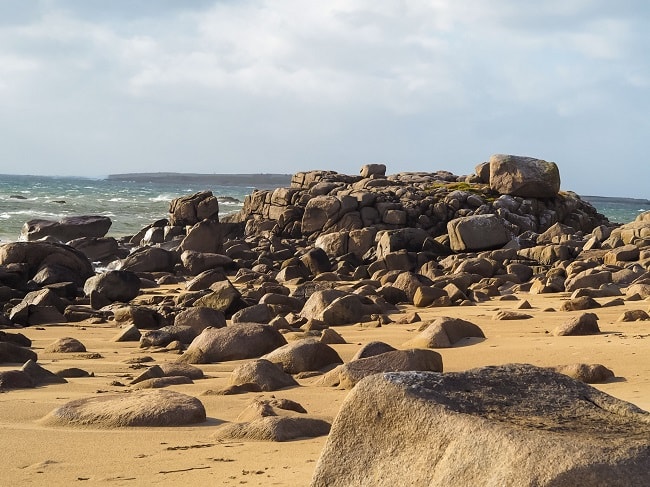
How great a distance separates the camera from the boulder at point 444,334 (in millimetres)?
7699

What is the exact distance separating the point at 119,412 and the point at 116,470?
982mm

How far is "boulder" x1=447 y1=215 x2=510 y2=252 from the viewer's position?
68.3ft

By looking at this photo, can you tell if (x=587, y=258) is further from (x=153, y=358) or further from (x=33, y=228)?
(x=33, y=228)

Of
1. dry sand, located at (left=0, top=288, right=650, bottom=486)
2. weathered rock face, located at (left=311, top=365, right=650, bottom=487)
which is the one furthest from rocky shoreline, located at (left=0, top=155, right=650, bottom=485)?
dry sand, located at (left=0, top=288, right=650, bottom=486)

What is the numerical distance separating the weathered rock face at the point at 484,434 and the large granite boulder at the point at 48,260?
13.7 m

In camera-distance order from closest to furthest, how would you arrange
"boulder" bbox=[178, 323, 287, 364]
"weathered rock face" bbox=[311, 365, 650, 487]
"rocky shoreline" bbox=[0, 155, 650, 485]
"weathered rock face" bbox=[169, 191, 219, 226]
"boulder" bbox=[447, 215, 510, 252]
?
"weathered rock face" bbox=[311, 365, 650, 487] < "rocky shoreline" bbox=[0, 155, 650, 485] < "boulder" bbox=[178, 323, 287, 364] < "boulder" bbox=[447, 215, 510, 252] < "weathered rock face" bbox=[169, 191, 219, 226]

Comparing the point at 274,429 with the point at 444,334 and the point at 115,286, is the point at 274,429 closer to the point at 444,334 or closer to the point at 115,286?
Answer: the point at 444,334

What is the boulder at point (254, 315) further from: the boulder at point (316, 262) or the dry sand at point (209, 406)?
the boulder at point (316, 262)

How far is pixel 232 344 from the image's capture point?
25.0ft

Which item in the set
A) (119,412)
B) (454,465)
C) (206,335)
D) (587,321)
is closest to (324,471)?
(454,465)

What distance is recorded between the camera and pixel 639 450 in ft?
8.05

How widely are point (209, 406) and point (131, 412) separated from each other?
0.74m

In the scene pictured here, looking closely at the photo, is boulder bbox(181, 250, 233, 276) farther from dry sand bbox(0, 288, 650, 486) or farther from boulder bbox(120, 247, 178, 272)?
dry sand bbox(0, 288, 650, 486)

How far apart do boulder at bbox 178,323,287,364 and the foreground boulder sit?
258 centimetres
